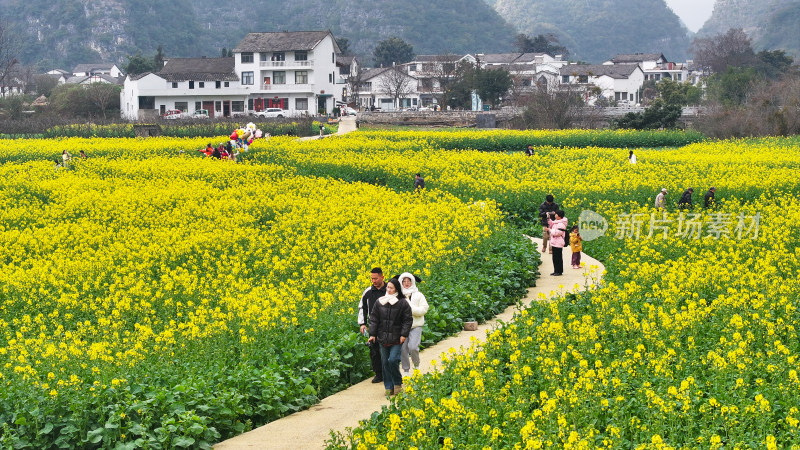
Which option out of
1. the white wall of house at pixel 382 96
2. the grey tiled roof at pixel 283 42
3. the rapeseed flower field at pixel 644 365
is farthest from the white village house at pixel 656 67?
the rapeseed flower field at pixel 644 365

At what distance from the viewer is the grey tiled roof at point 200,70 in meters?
94.7

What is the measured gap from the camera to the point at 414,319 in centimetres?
1366

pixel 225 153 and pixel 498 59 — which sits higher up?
pixel 498 59

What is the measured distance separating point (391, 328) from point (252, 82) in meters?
84.4

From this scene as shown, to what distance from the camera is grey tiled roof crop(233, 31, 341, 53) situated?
9400cm

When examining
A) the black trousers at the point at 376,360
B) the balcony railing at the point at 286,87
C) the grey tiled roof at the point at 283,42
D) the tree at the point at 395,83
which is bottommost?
the black trousers at the point at 376,360

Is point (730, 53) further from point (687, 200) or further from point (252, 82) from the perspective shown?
point (687, 200)

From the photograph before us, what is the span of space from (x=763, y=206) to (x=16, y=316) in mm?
21665

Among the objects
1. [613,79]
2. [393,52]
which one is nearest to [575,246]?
[613,79]

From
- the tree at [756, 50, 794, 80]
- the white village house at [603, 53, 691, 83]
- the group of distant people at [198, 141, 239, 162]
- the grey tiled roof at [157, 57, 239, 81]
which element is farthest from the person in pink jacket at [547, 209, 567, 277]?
the white village house at [603, 53, 691, 83]

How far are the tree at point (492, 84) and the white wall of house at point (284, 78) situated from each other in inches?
615

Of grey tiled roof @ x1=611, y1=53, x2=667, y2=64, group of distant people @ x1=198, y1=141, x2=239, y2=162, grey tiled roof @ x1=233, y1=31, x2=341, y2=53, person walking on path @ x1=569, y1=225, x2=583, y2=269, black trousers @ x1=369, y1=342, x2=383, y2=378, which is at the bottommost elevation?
black trousers @ x1=369, y1=342, x2=383, y2=378

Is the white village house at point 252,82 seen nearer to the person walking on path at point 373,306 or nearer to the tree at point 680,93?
the tree at point 680,93

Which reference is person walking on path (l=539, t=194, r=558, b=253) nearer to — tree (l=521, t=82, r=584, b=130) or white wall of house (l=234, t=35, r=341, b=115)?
tree (l=521, t=82, r=584, b=130)
